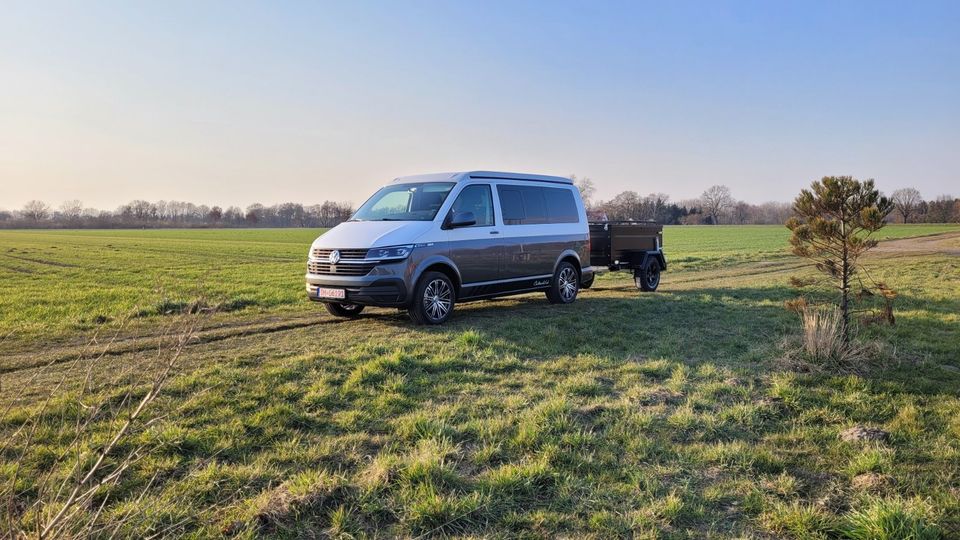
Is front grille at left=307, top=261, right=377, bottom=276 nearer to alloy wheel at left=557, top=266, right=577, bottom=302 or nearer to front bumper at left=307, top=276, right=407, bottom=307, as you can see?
front bumper at left=307, top=276, right=407, bottom=307

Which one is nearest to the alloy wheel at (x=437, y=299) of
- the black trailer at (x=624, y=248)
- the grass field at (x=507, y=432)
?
the grass field at (x=507, y=432)

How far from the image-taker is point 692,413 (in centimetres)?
482

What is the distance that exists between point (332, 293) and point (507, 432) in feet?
16.7

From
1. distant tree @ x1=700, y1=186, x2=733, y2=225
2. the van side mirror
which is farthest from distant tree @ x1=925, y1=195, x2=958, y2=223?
the van side mirror

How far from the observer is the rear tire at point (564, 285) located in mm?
11133

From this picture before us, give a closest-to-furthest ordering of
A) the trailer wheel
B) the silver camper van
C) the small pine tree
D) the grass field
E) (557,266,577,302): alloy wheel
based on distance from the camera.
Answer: the grass field, the small pine tree, the silver camper van, (557,266,577,302): alloy wheel, the trailer wheel

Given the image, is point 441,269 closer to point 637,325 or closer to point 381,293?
point 381,293

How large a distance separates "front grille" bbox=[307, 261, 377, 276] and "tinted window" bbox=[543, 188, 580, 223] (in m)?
4.09

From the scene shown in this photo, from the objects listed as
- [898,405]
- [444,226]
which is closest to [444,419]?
[898,405]

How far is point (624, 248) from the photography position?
13.5 meters

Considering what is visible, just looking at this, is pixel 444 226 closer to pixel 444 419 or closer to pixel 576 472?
pixel 444 419

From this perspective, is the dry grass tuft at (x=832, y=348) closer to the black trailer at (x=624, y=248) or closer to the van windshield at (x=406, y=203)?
the van windshield at (x=406, y=203)

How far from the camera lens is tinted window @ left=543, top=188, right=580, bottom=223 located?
11152 millimetres

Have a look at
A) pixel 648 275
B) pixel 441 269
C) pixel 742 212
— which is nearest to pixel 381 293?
pixel 441 269
